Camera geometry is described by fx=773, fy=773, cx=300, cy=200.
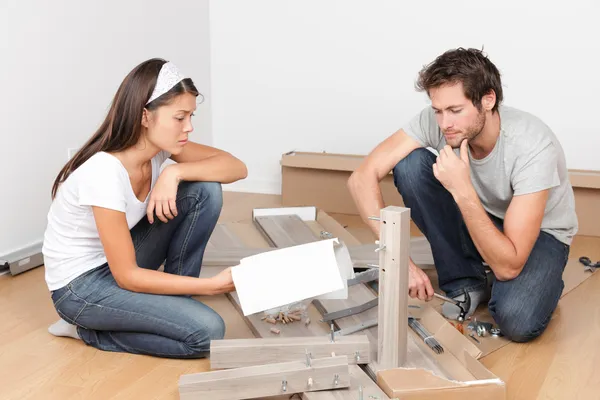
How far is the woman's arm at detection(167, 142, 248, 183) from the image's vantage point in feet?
8.52

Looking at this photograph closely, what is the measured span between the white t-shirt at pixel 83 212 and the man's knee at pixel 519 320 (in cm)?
123

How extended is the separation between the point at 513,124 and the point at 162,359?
138 cm

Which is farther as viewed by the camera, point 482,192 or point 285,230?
point 285,230

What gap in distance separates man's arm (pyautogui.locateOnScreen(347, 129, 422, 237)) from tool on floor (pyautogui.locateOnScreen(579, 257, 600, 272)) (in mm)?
1115

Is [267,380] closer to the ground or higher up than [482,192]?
closer to the ground

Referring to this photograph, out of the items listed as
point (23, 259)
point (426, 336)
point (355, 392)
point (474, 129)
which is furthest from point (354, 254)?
point (23, 259)

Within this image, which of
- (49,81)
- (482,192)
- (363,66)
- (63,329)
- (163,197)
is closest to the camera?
(163,197)

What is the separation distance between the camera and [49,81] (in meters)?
3.51

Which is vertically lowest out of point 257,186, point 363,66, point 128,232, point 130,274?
point 257,186

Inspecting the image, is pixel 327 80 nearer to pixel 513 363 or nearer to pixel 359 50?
pixel 359 50

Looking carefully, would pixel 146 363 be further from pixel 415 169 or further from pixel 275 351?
pixel 415 169

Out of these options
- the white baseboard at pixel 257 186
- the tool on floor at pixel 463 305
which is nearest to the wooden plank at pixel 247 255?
the tool on floor at pixel 463 305

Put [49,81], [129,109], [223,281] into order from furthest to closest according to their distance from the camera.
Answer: [49,81], [129,109], [223,281]

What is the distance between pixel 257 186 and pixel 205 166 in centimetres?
222
